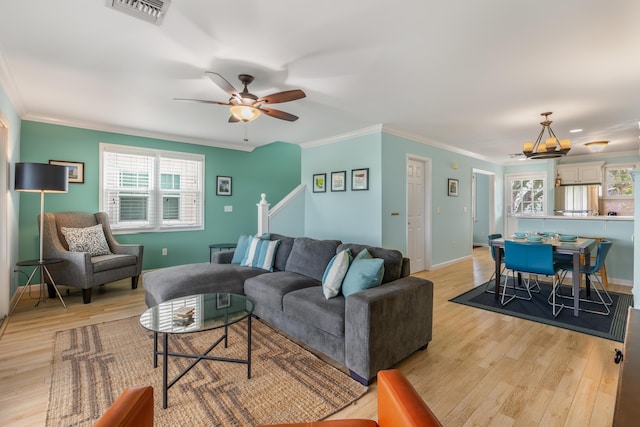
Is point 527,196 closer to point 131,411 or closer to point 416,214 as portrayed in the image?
point 416,214

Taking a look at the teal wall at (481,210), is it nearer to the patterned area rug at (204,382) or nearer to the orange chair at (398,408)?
the patterned area rug at (204,382)

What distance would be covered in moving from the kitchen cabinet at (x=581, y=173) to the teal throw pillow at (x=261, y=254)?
23.4 ft

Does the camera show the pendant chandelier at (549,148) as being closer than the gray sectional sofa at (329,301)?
No

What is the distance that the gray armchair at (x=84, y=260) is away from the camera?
3598 millimetres

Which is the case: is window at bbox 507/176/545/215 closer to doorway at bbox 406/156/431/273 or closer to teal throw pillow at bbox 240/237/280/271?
doorway at bbox 406/156/431/273

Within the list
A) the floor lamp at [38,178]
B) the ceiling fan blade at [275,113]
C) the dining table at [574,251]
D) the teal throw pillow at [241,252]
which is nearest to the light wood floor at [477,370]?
the dining table at [574,251]

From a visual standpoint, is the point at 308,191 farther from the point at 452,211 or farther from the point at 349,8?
the point at 349,8

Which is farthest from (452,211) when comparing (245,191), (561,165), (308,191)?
(245,191)

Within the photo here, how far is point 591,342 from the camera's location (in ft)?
8.65

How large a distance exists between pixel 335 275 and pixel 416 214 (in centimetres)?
342

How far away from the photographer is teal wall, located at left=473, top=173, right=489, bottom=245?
8.57m

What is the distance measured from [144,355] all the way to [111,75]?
2512 millimetres

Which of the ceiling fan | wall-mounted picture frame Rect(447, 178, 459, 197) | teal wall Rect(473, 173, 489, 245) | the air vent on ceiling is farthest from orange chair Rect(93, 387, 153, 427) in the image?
teal wall Rect(473, 173, 489, 245)

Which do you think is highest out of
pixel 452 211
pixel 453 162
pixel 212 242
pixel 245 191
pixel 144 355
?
pixel 453 162
